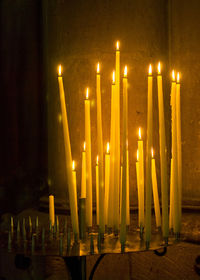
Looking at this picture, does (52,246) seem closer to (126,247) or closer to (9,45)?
(126,247)

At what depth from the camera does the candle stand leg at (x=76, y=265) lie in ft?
4.38

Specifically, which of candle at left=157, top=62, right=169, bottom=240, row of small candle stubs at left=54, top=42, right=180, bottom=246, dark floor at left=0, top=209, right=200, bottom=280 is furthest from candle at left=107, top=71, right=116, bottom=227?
dark floor at left=0, top=209, right=200, bottom=280

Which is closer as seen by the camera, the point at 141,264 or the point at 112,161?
the point at 112,161

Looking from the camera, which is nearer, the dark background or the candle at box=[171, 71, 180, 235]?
the candle at box=[171, 71, 180, 235]

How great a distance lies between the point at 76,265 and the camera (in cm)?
134

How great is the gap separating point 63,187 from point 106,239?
3.29ft

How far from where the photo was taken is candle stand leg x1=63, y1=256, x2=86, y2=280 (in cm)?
134

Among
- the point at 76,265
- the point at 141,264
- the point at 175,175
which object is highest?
the point at 175,175

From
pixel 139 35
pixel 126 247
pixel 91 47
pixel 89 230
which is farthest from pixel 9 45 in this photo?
pixel 126 247

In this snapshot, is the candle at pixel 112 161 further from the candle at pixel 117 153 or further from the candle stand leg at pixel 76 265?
the candle stand leg at pixel 76 265

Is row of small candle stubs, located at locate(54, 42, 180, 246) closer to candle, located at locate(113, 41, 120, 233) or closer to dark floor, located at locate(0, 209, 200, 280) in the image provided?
candle, located at locate(113, 41, 120, 233)

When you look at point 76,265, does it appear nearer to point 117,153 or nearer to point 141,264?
point 117,153

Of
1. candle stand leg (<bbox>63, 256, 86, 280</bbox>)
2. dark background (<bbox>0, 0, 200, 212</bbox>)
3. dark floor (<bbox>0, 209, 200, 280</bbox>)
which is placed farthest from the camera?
dark background (<bbox>0, 0, 200, 212</bbox>)

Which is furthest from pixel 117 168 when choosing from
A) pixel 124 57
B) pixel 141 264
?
pixel 124 57
